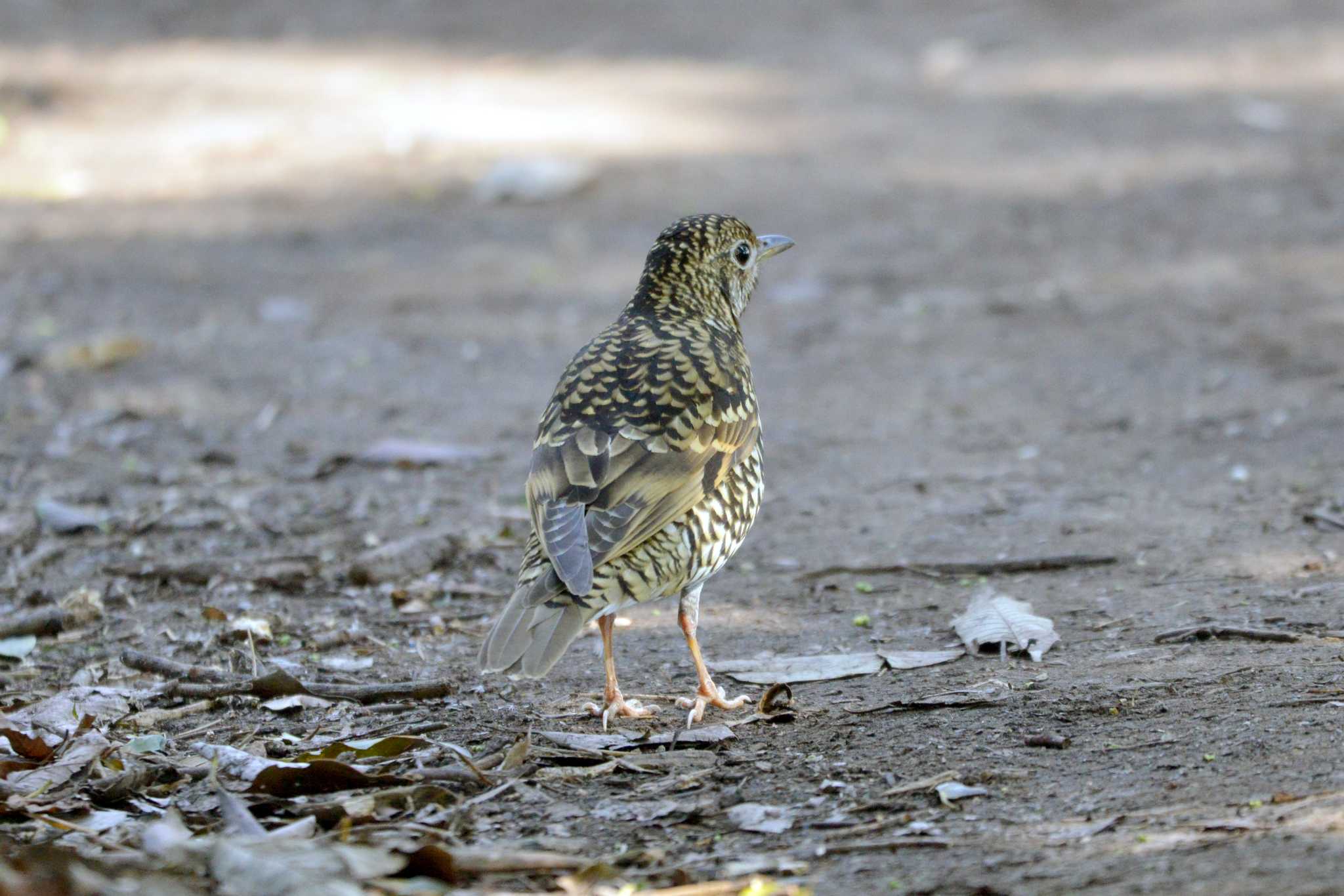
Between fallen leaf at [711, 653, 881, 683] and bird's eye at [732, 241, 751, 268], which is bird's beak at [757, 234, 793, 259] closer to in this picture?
bird's eye at [732, 241, 751, 268]

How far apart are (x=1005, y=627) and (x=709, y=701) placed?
41.5 inches

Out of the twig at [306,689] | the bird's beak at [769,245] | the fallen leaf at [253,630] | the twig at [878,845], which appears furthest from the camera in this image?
the bird's beak at [769,245]

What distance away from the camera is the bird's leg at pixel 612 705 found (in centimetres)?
448

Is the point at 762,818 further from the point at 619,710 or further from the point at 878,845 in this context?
the point at 619,710

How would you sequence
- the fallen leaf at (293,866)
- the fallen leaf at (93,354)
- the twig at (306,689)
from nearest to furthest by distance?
1. the fallen leaf at (293,866)
2. the twig at (306,689)
3. the fallen leaf at (93,354)

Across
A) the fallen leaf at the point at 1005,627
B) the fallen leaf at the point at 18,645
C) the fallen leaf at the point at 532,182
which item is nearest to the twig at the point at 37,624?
the fallen leaf at the point at 18,645

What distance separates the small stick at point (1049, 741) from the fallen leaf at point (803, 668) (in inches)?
34.8

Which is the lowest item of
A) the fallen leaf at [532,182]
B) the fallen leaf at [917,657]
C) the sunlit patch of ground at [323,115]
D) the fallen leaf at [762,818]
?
the fallen leaf at [917,657]

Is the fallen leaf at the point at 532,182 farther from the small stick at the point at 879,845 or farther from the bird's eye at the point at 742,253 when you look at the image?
the small stick at the point at 879,845

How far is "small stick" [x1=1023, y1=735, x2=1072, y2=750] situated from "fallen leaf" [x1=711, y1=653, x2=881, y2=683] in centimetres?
88

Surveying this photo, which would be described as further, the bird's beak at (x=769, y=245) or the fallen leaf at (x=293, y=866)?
the bird's beak at (x=769, y=245)

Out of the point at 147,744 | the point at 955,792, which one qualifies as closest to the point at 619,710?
the point at 955,792

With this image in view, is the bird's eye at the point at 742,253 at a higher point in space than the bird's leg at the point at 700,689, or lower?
higher

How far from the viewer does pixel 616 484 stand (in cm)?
445
